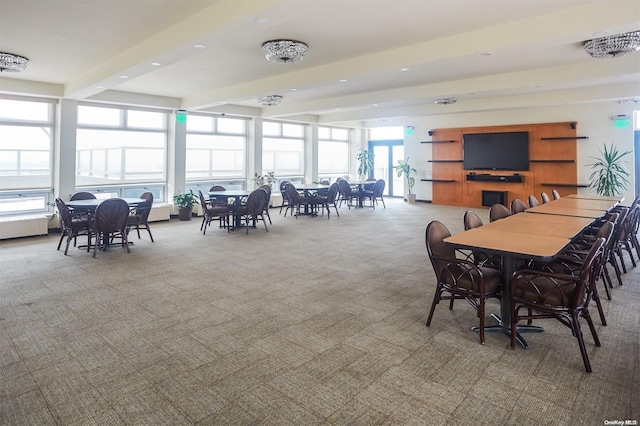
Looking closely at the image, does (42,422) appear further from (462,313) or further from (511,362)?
(462,313)

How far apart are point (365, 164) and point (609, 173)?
7777 mm

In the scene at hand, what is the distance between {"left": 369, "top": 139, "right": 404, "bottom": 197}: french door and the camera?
50.1 ft

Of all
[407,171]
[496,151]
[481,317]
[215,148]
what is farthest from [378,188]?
[481,317]

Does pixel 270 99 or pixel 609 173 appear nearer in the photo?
pixel 270 99

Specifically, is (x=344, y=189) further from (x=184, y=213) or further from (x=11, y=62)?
(x=11, y=62)

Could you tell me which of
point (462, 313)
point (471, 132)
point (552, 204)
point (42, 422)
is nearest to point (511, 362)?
point (462, 313)

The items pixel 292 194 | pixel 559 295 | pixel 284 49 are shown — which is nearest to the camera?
pixel 559 295

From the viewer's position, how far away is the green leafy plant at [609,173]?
9727 millimetres

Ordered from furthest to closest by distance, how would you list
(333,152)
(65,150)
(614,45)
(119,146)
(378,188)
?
(333,152), (378,188), (119,146), (65,150), (614,45)

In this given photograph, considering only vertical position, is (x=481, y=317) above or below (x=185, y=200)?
below

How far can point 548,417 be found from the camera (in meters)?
2.13

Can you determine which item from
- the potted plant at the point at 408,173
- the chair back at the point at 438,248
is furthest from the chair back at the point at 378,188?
the chair back at the point at 438,248

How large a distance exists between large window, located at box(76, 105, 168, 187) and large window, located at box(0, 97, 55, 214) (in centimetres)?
59

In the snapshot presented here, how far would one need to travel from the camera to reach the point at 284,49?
16.6ft
